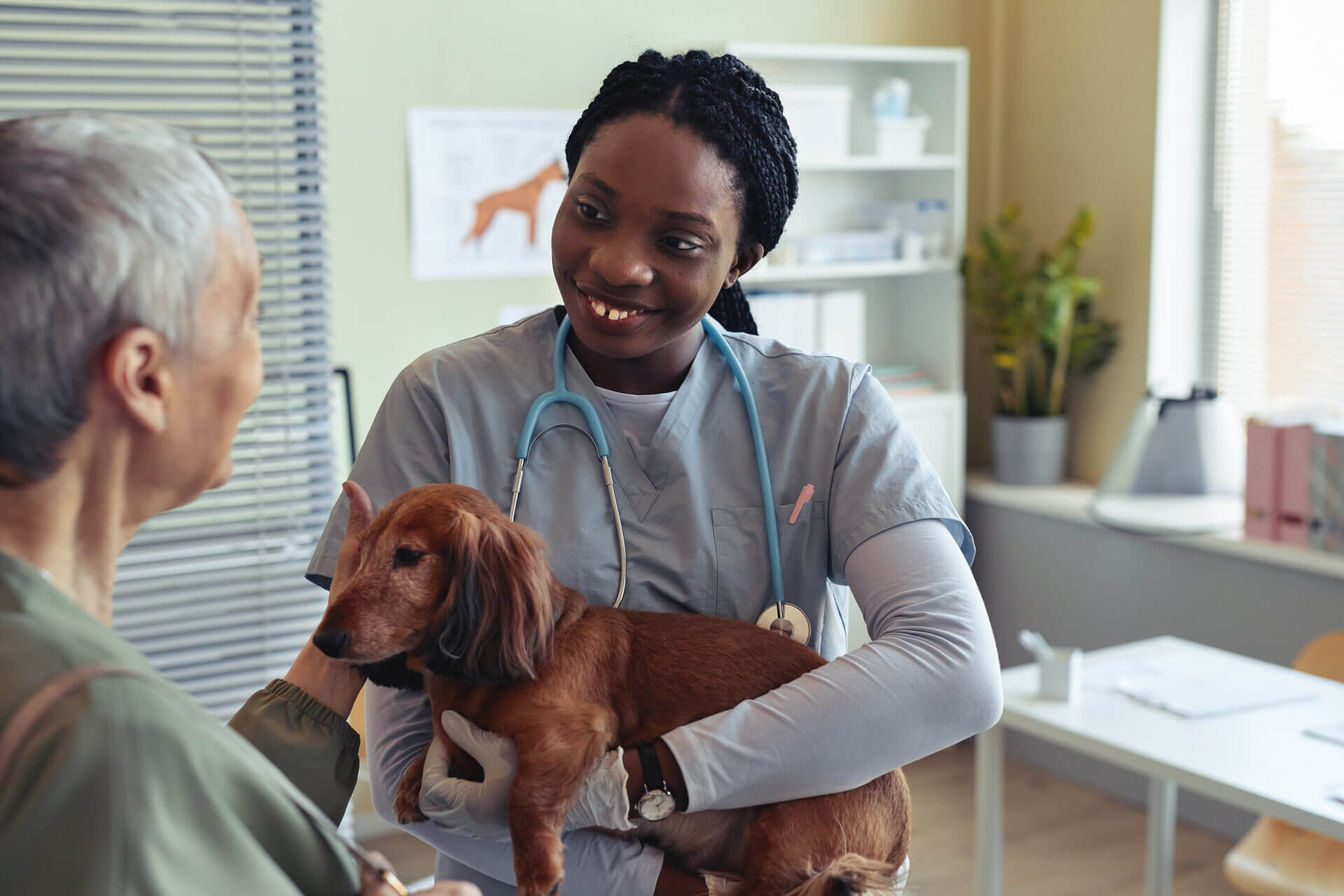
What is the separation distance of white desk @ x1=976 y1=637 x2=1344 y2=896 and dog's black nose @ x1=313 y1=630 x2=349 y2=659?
1.70 meters

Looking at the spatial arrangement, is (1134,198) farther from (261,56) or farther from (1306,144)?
(261,56)

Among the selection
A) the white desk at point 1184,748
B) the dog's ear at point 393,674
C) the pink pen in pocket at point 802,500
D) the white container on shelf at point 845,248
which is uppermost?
the white container on shelf at point 845,248

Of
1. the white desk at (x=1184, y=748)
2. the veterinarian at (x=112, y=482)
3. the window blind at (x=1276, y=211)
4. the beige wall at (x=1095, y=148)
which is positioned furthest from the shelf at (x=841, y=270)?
the veterinarian at (x=112, y=482)

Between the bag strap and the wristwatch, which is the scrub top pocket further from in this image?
the bag strap

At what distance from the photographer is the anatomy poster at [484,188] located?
3512 mm

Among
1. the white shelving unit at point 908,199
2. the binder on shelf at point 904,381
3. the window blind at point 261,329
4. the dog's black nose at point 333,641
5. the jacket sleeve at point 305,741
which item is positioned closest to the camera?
the dog's black nose at point 333,641

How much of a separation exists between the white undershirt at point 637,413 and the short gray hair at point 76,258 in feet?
2.19

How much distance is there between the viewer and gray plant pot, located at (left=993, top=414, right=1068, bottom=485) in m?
4.22

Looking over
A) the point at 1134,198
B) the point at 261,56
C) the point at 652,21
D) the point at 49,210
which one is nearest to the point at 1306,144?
the point at 1134,198

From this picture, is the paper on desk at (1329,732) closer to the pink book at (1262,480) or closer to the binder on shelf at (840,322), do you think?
the pink book at (1262,480)

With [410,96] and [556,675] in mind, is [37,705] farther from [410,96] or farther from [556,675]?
[410,96]

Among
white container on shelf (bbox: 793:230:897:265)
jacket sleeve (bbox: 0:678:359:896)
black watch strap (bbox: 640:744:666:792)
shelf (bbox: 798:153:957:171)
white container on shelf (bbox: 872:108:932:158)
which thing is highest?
white container on shelf (bbox: 872:108:932:158)

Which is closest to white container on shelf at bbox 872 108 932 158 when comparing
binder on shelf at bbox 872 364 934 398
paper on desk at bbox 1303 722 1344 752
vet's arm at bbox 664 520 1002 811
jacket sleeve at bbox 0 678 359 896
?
binder on shelf at bbox 872 364 934 398

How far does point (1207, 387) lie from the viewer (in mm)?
3736
